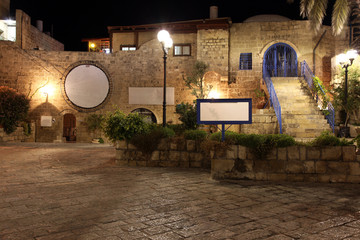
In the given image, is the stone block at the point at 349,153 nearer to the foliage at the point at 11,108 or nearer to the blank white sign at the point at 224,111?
the blank white sign at the point at 224,111

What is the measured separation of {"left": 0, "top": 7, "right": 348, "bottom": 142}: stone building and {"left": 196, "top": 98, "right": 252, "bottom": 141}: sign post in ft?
37.6

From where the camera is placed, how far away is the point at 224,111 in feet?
22.0

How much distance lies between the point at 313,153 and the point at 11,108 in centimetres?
1630

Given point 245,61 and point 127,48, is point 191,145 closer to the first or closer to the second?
point 245,61

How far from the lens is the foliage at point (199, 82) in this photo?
17.5m

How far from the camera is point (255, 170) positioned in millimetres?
6145

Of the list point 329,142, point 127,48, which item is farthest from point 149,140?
point 127,48

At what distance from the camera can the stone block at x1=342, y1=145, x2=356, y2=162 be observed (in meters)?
5.84

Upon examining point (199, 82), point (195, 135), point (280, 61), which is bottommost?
point (195, 135)

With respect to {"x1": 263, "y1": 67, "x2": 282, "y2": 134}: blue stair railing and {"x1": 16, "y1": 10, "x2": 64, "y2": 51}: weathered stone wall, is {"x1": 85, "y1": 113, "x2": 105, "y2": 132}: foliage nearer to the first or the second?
{"x1": 16, "y1": 10, "x2": 64, "y2": 51}: weathered stone wall

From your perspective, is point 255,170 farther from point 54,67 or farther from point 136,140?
point 54,67

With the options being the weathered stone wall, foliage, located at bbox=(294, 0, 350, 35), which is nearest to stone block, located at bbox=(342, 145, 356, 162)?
foliage, located at bbox=(294, 0, 350, 35)

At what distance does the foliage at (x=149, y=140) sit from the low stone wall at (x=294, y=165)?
203 cm

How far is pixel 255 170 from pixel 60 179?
4081 millimetres
